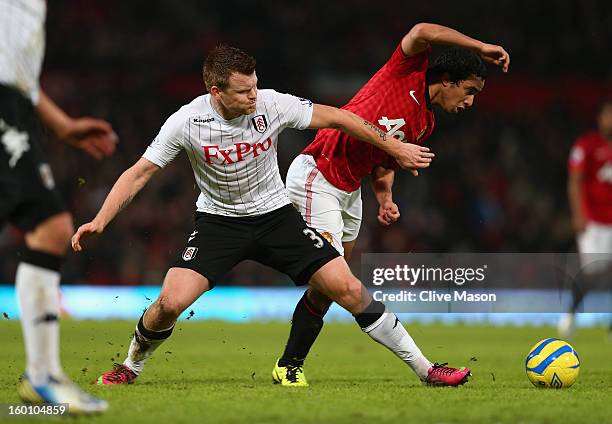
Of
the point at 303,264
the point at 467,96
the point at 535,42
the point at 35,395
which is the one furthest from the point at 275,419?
the point at 535,42

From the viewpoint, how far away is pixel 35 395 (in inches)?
186

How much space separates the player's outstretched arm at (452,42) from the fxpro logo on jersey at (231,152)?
1246 mm

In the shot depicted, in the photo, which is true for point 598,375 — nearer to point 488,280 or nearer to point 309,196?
point 488,280

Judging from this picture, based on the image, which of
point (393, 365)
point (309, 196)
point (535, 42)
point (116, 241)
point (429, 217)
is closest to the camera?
point (309, 196)

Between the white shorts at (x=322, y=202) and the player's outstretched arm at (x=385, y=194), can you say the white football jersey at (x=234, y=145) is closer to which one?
the white shorts at (x=322, y=202)

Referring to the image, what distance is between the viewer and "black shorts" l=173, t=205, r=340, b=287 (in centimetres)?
634

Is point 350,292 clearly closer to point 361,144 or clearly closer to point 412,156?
point 412,156

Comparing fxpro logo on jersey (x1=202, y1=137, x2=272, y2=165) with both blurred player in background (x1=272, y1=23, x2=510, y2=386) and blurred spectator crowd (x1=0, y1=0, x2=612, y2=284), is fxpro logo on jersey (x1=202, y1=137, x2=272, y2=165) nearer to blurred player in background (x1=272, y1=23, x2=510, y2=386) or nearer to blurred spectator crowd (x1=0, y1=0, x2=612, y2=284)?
blurred player in background (x1=272, y1=23, x2=510, y2=386)

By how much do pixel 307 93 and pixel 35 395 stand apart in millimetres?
16890

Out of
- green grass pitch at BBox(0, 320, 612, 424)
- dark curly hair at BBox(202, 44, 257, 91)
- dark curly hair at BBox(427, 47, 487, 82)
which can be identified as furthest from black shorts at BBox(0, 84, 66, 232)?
dark curly hair at BBox(427, 47, 487, 82)

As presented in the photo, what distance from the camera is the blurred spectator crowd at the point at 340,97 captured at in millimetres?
17203

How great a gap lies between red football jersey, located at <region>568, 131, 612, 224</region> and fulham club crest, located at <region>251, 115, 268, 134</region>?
6.31 meters

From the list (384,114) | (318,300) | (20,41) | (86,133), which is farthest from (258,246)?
(20,41)

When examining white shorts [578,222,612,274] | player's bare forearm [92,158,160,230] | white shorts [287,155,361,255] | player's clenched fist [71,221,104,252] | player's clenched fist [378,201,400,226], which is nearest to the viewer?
player's clenched fist [71,221,104,252]
